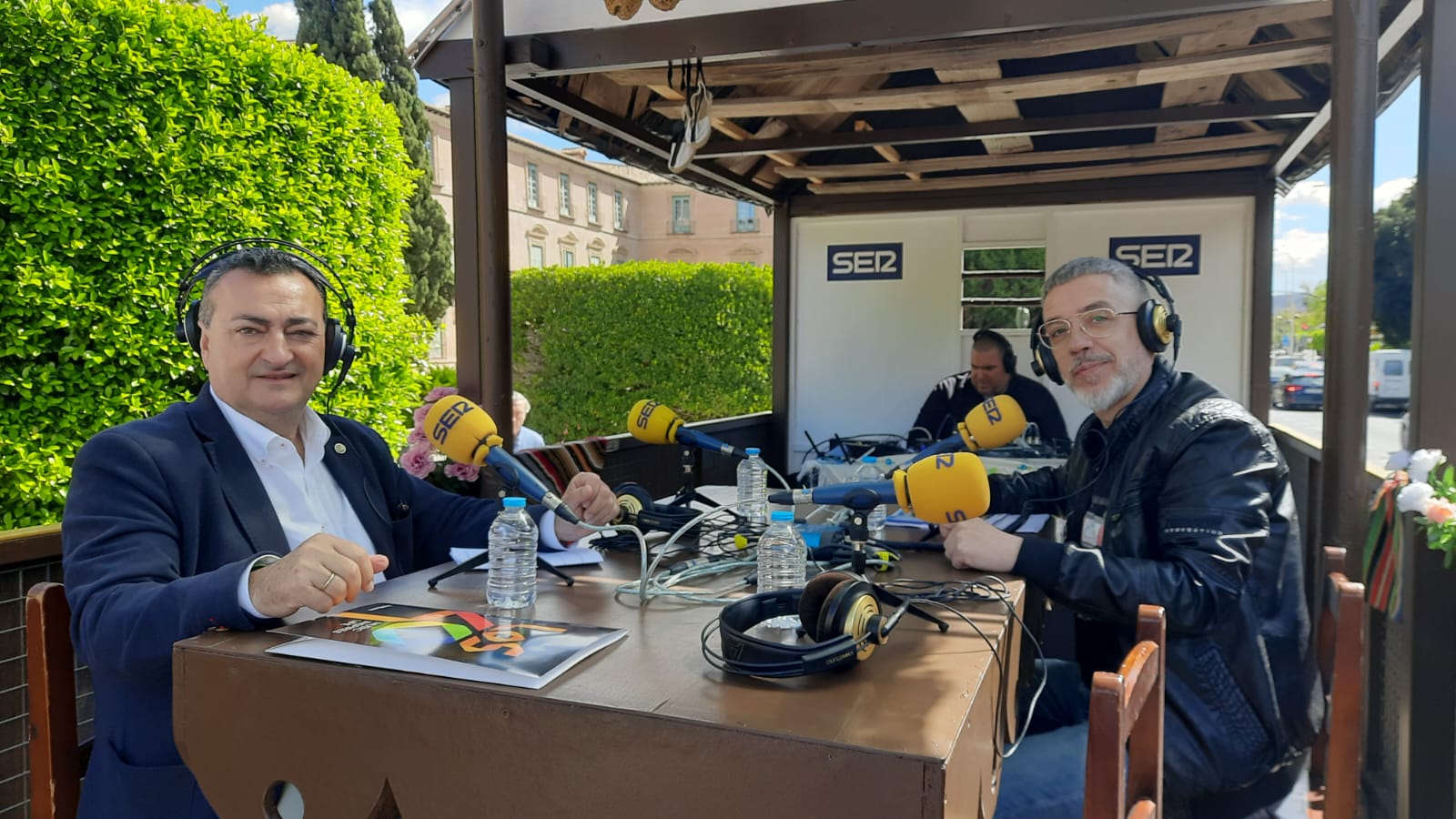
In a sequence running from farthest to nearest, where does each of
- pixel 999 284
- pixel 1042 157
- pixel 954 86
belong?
pixel 999 284 < pixel 1042 157 < pixel 954 86

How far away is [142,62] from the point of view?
4902 mm

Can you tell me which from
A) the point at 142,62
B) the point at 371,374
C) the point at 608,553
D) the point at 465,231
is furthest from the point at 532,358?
the point at 608,553

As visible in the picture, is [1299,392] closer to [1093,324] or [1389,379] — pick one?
[1389,379]

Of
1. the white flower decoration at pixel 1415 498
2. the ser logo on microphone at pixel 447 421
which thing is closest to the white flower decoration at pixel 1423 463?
the white flower decoration at pixel 1415 498

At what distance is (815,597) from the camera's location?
1.43 metres

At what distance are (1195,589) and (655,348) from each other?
1242 cm

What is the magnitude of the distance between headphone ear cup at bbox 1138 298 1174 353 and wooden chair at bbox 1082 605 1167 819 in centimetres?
96

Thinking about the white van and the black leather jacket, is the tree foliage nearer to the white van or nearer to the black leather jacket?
the white van

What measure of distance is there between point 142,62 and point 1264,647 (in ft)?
19.0

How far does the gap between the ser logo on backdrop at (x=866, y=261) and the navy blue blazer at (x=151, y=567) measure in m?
6.22

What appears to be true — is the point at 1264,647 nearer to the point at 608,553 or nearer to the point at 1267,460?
the point at 1267,460

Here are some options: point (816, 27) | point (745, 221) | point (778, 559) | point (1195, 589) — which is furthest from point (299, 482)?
point (745, 221)

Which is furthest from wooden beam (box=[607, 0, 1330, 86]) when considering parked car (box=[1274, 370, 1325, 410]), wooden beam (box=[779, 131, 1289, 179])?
parked car (box=[1274, 370, 1325, 410])

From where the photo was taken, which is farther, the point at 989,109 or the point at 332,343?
the point at 989,109
